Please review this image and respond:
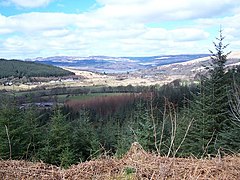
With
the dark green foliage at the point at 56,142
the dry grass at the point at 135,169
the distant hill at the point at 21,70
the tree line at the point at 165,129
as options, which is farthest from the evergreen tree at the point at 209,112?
the distant hill at the point at 21,70

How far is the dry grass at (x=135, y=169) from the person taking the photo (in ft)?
11.0

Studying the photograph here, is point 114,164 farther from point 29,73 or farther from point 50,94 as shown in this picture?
point 29,73

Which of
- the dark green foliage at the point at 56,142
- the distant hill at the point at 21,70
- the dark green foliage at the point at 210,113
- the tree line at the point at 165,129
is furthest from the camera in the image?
the distant hill at the point at 21,70

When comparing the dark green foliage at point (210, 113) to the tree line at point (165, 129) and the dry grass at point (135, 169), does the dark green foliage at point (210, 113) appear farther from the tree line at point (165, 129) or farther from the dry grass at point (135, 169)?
the dry grass at point (135, 169)

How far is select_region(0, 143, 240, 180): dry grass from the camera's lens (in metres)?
3.36

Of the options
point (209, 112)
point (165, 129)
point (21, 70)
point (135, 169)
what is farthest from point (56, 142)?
point (21, 70)

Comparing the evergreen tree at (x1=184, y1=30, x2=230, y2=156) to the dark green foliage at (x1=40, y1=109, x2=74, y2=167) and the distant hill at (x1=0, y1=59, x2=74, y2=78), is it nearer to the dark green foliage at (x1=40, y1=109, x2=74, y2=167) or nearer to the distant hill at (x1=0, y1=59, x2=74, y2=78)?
the dark green foliage at (x1=40, y1=109, x2=74, y2=167)

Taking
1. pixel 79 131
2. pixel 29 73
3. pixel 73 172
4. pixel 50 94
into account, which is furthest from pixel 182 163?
pixel 29 73

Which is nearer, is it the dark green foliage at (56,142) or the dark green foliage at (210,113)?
the dark green foliage at (210,113)

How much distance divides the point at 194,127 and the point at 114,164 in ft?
48.3

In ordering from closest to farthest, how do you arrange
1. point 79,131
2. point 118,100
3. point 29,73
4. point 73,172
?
point 73,172 < point 79,131 < point 118,100 < point 29,73

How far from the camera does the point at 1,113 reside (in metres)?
23.9

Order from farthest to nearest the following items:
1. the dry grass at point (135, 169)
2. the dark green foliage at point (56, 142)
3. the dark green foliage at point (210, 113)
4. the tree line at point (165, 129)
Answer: the dark green foliage at point (56, 142) → the dark green foliage at point (210, 113) → the tree line at point (165, 129) → the dry grass at point (135, 169)

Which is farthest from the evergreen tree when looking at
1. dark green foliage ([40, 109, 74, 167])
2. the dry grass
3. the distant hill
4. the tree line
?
the distant hill
